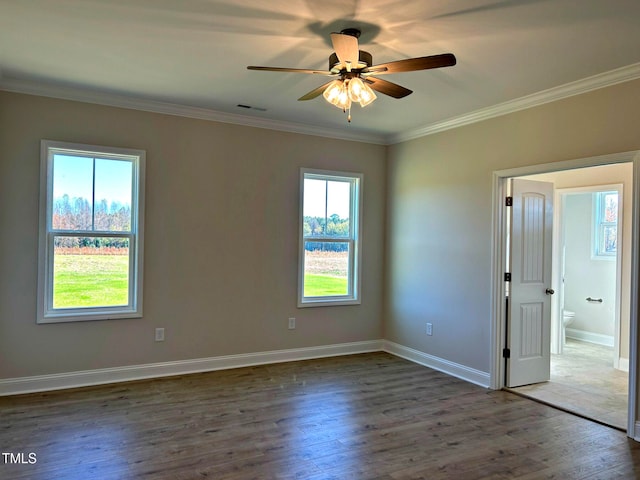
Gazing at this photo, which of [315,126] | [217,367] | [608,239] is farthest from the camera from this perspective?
[608,239]

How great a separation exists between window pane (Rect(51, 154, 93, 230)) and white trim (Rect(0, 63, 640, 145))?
60 centimetres

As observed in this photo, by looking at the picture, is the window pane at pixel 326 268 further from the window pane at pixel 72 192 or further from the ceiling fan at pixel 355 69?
the ceiling fan at pixel 355 69

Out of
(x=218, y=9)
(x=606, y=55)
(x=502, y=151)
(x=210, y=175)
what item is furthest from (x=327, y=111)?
(x=606, y=55)

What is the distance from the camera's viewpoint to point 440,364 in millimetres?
4926

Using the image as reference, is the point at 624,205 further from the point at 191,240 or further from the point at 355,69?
the point at 191,240

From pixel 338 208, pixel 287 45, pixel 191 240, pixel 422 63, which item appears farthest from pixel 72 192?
pixel 422 63

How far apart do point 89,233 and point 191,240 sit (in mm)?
959

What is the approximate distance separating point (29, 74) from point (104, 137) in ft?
2.54

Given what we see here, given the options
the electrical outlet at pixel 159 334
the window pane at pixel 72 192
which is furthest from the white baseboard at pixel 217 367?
the window pane at pixel 72 192

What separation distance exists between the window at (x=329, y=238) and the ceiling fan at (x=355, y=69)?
244 centimetres

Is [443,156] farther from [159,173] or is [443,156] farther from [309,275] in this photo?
[159,173]

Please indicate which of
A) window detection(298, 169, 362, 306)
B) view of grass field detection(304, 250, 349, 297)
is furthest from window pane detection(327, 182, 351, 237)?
view of grass field detection(304, 250, 349, 297)

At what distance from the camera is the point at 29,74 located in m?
3.66

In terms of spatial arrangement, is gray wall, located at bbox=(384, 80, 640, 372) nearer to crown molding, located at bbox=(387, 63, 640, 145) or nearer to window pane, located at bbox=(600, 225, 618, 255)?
crown molding, located at bbox=(387, 63, 640, 145)
